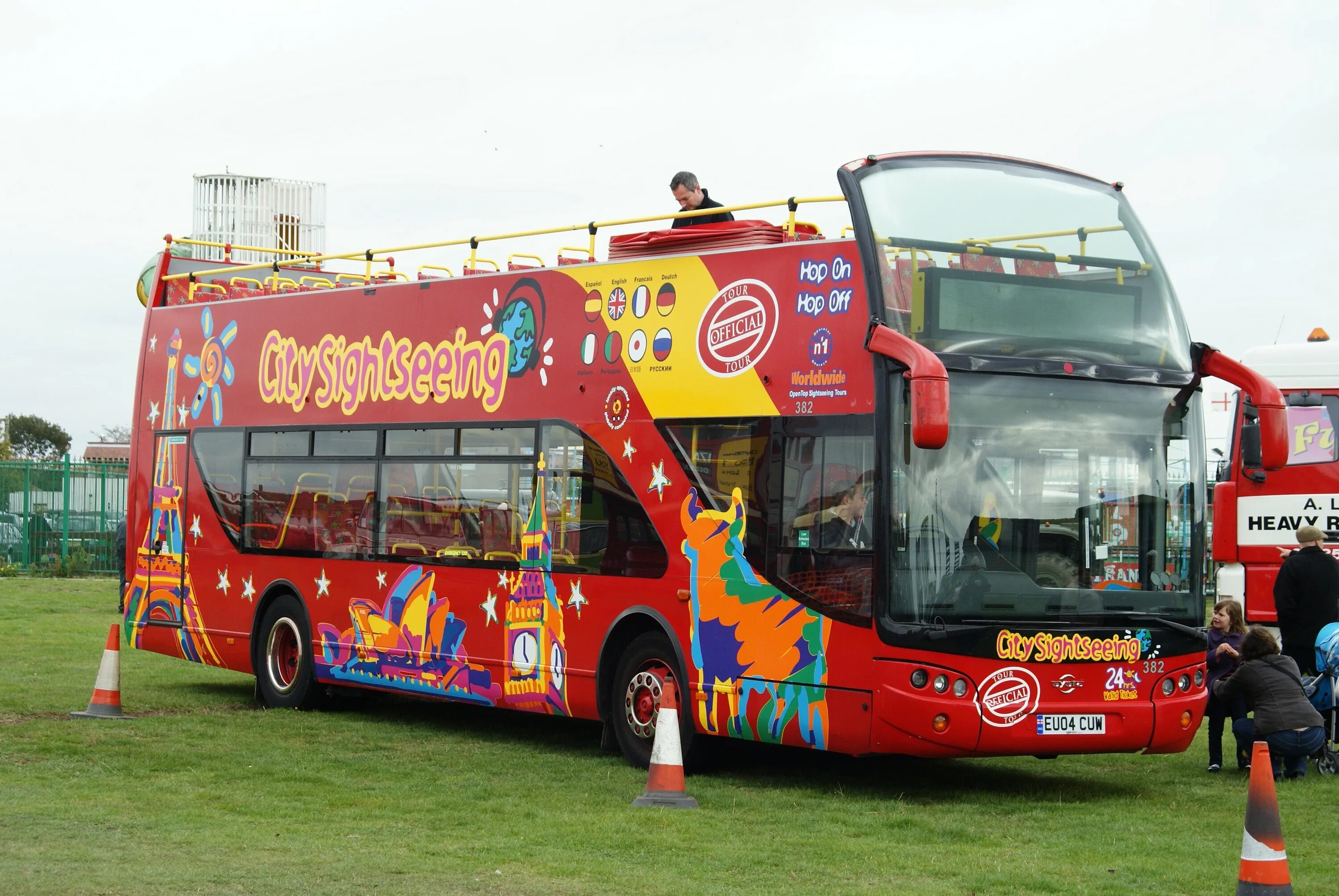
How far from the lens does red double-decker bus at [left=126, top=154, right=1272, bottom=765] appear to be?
1019 cm

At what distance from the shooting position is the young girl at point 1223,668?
12.2 metres

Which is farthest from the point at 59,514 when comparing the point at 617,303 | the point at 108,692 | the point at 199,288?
the point at 617,303

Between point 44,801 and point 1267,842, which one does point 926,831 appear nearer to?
point 1267,842

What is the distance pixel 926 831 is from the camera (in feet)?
31.2

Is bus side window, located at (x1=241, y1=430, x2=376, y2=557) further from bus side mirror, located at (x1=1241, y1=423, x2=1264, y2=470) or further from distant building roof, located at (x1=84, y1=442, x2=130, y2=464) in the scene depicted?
distant building roof, located at (x1=84, y1=442, x2=130, y2=464)

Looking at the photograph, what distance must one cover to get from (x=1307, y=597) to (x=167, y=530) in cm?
1067

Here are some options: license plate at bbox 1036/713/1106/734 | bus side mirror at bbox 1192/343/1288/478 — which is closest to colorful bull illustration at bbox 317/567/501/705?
license plate at bbox 1036/713/1106/734

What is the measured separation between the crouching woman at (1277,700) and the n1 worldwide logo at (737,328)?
12.7 ft

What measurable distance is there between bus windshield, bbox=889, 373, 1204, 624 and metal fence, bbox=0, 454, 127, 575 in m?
27.4

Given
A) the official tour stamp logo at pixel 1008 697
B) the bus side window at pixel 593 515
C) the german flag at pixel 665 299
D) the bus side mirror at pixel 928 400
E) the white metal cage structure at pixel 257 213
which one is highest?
the white metal cage structure at pixel 257 213

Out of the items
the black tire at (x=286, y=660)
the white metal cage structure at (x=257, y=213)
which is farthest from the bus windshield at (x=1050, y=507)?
the white metal cage structure at (x=257, y=213)

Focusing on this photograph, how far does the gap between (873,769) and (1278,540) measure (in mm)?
5372

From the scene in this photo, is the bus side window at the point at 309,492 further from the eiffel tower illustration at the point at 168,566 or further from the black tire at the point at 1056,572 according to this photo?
the black tire at the point at 1056,572

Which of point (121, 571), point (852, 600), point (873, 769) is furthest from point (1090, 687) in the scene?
point (121, 571)
